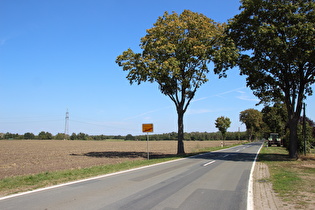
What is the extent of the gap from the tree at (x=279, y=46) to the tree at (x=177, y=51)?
1909mm

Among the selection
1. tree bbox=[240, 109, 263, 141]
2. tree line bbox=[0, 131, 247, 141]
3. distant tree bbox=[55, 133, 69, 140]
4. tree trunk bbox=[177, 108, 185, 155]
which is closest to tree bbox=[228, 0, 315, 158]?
tree trunk bbox=[177, 108, 185, 155]

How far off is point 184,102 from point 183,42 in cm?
669

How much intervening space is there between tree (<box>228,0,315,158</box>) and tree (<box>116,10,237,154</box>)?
1909 mm

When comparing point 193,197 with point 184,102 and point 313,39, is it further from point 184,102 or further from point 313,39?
point 184,102

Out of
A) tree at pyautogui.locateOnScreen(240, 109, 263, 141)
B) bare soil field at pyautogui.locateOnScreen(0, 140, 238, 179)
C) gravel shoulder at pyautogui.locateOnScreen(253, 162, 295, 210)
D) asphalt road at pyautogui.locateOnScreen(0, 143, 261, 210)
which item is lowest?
bare soil field at pyautogui.locateOnScreen(0, 140, 238, 179)

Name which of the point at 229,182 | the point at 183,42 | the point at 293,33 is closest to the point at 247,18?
the point at 293,33

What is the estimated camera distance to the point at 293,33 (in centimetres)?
1723

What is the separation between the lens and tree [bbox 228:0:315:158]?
1761 cm

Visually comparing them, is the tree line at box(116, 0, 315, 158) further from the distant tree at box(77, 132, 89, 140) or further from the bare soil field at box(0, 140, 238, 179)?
the distant tree at box(77, 132, 89, 140)

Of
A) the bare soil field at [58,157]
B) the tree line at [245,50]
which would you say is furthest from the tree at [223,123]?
the tree line at [245,50]

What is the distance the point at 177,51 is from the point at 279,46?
8.48 m

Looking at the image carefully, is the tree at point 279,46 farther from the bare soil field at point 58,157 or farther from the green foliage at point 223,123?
the green foliage at point 223,123

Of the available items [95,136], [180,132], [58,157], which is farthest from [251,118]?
[95,136]

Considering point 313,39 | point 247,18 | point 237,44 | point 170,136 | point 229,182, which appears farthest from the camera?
point 170,136
